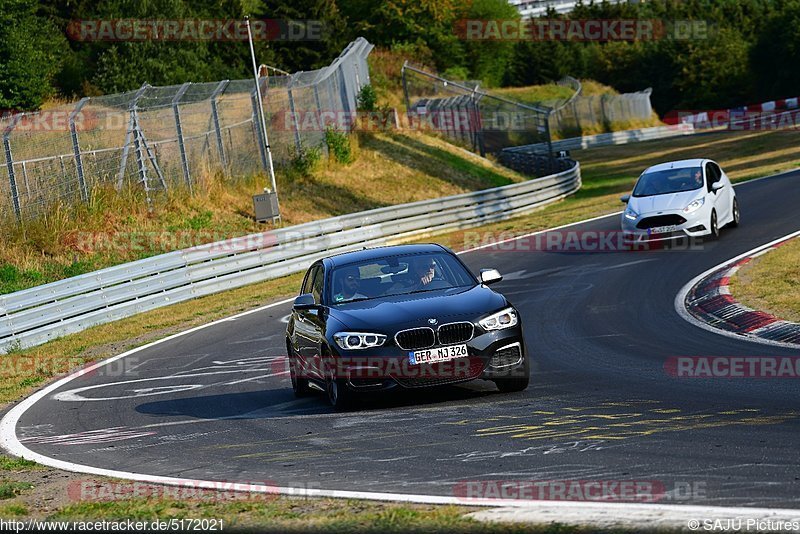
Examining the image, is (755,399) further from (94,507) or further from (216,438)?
(94,507)

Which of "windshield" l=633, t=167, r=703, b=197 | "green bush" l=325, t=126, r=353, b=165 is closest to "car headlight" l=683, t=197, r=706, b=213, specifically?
"windshield" l=633, t=167, r=703, b=197

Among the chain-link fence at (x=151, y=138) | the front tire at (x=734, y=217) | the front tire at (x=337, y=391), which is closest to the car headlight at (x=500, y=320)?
the front tire at (x=337, y=391)

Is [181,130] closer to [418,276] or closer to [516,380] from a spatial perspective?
[418,276]

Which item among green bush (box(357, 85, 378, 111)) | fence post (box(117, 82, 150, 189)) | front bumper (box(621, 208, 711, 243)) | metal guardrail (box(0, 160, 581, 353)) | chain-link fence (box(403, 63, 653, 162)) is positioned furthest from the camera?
chain-link fence (box(403, 63, 653, 162))

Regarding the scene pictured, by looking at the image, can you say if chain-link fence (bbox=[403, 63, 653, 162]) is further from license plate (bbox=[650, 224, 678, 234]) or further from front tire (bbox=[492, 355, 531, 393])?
front tire (bbox=[492, 355, 531, 393])

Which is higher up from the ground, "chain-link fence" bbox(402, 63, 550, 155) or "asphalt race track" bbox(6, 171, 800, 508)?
"asphalt race track" bbox(6, 171, 800, 508)

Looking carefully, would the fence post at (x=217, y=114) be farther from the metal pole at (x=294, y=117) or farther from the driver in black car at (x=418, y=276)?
the driver in black car at (x=418, y=276)

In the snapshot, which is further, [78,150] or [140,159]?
[140,159]

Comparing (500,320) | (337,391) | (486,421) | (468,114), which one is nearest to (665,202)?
(500,320)

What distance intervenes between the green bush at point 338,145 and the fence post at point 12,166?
51.6 ft

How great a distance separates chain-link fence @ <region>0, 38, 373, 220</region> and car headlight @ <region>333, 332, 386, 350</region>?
1679cm

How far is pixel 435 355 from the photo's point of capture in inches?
396

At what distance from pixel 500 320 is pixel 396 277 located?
4.74 feet

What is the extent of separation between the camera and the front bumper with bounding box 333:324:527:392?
10.1m
